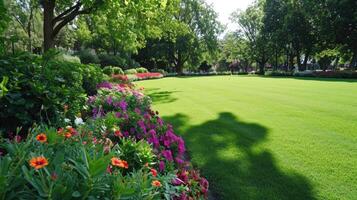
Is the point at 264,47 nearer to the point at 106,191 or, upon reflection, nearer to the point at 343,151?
the point at 343,151

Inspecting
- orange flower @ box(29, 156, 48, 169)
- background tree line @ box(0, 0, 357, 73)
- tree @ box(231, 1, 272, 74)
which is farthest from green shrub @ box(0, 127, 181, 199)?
tree @ box(231, 1, 272, 74)

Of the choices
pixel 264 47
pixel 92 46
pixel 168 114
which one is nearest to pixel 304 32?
pixel 264 47

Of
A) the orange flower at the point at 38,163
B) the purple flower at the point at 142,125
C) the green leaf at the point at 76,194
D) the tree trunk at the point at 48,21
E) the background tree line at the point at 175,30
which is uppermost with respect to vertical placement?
the background tree line at the point at 175,30

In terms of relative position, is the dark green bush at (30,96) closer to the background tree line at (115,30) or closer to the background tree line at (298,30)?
the background tree line at (115,30)

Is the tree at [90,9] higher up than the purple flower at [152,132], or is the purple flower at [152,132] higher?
the tree at [90,9]

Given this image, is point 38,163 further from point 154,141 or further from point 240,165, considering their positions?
point 240,165

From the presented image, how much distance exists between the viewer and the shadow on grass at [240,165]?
3.93 m

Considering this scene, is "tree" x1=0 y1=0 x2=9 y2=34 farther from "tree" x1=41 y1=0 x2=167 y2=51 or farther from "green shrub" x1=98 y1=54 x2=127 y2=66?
"green shrub" x1=98 y1=54 x2=127 y2=66

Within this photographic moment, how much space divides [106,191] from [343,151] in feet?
16.1

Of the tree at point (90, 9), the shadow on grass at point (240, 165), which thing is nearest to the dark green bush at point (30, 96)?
the shadow on grass at point (240, 165)

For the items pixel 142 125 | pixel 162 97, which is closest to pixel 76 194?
pixel 142 125

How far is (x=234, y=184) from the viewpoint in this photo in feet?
13.6

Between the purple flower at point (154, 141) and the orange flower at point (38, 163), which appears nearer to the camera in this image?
the orange flower at point (38, 163)

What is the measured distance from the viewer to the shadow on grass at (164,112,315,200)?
12.9ft
